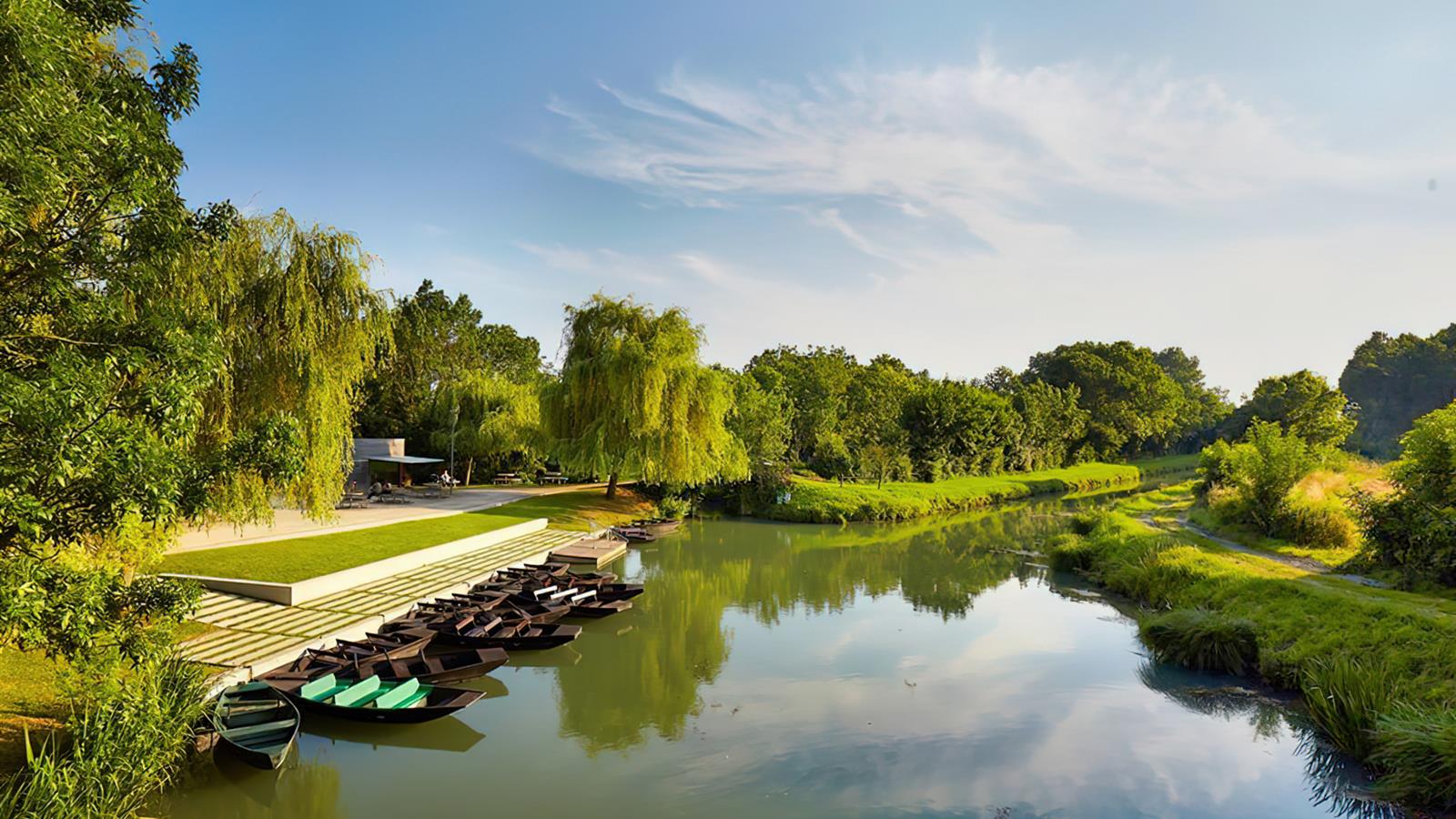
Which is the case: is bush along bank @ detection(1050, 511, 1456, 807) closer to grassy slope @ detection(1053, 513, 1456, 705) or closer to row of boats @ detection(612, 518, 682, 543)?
grassy slope @ detection(1053, 513, 1456, 705)

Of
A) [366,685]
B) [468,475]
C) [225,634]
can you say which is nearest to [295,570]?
[225,634]

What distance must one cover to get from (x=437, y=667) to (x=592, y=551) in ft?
35.7

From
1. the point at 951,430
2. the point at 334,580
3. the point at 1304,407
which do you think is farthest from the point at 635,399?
the point at 1304,407

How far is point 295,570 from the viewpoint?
14.7 meters

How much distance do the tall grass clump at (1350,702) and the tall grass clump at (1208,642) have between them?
2264 mm

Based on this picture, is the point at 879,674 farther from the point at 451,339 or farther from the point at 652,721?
the point at 451,339

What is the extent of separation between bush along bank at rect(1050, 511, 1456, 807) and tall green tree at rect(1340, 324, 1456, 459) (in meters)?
49.5

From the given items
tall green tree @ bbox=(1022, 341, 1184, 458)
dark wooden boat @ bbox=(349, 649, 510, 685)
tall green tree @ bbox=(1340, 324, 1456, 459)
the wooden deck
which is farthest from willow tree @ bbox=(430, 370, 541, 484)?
tall green tree @ bbox=(1340, 324, 1456, 459)

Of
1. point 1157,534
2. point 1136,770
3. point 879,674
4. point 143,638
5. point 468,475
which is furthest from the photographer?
point 468,475

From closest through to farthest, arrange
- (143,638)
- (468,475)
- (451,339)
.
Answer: (143,638), (468,475), (451,339)

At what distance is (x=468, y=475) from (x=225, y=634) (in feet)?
96.4

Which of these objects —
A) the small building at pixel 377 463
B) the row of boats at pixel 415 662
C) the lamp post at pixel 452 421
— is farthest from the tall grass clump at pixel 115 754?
the lamp post at pixel 452 421

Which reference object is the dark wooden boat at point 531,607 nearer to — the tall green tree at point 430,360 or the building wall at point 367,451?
the building wall at point 367,451

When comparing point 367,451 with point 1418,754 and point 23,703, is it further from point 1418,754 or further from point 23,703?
point 1418,754
